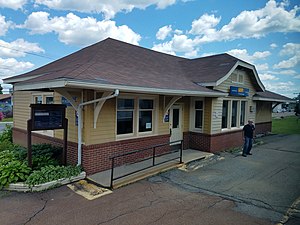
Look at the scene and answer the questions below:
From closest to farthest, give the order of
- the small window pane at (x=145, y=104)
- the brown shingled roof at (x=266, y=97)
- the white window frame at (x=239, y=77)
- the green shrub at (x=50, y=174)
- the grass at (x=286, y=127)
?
the green shrub at (x=50, y=174) < the small window pane at (x=145, y=104) < the white window frame at (x=239, y=77) < the brown shingled roof at (x=266, y=97) < the grass at (x=286, y=127)

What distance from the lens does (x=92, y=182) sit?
6.78 meters

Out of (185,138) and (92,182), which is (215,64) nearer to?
(185,138)

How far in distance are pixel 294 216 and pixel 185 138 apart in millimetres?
6723

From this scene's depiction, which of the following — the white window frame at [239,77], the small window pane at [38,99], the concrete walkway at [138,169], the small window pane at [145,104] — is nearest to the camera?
the concrete walkway at [138,169]

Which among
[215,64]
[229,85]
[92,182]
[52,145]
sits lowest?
[92,182]

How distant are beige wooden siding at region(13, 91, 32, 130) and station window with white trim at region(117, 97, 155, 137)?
5368 mm

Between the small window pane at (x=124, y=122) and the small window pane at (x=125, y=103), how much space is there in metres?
0.20

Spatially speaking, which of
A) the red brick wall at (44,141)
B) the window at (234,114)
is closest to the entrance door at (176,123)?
the window at (234,114)

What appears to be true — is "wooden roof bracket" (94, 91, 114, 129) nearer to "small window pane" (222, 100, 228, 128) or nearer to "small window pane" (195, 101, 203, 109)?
"small window pane" (195, 101, 203, 109)

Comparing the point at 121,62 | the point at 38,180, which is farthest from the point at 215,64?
the point at 38,180

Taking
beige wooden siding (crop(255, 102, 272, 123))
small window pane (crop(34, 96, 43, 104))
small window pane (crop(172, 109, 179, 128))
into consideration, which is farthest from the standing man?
small window pane (crop(34, 96, 43, 104))

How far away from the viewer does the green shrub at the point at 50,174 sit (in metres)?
6.26

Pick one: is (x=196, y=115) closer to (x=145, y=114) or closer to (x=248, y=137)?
(x=248, y=137)

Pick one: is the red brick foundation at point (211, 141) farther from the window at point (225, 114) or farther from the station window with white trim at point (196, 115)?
the window at point (225, 114)
